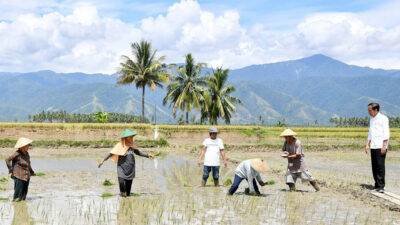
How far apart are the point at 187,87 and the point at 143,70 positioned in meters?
4.46

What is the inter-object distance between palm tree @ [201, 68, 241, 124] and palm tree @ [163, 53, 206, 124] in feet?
2.93

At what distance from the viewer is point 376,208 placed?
1093cm

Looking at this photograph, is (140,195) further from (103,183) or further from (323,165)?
(323,165)

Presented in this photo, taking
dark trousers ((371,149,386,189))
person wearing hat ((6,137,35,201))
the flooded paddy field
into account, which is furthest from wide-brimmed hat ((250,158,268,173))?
person wearing hat ((6,137,35,201))

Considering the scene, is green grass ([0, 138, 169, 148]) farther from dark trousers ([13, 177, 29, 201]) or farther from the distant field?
dark trousers ([13, 177, 29, 201])

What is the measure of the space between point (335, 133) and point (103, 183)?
31.0 metres

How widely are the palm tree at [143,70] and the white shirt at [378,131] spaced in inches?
1338

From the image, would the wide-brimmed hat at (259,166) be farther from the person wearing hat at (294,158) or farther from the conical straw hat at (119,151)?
the conical straw hat at (119,151)

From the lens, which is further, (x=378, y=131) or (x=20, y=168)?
(x=378, y=131)

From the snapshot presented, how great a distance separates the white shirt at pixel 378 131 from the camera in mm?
12859

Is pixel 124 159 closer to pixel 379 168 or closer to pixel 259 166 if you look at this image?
pixel 259 166

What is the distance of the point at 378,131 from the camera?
12938 mm

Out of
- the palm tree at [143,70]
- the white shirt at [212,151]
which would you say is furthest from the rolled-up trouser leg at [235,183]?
the palm tree at [143,70]

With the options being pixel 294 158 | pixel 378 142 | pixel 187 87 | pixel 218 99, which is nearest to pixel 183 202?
pixel 294 158
